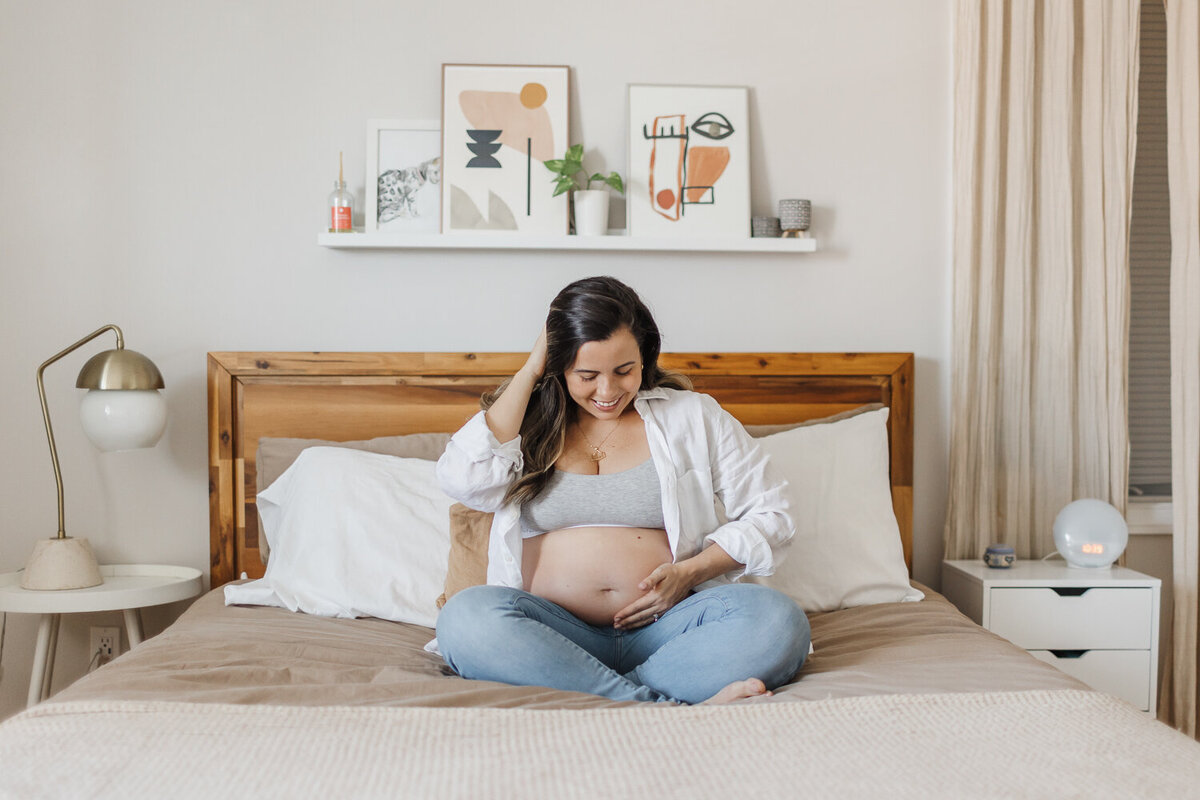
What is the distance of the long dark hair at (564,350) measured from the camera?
173 centimetres

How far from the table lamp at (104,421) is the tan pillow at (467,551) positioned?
2.73 feet

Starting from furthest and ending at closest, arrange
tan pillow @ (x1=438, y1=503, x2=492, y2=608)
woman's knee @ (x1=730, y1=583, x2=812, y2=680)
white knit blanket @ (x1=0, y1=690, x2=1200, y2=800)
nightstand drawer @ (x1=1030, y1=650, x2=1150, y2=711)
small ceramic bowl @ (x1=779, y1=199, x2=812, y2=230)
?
Result: small ceramic bowl @ (x1=779, y1=199, x2=812, y2=230) → nightstand drawer @ (x1=1030, y1=650, x2=1150, y2=711) → tan pillow @ (x1=438, y1=503, x2=492, y2=608) → woman's knee @ (x1=730, y1=583, x2=812, y2=680) → white knit blanket @ (x1=0, y1=690, x2=1200, y2=800)

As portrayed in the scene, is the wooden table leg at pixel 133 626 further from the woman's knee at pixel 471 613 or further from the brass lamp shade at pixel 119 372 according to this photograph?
the woman's knee at pixel 471 613

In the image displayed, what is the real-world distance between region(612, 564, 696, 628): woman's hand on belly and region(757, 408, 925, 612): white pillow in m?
0.45

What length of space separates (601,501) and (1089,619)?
4.35 ft

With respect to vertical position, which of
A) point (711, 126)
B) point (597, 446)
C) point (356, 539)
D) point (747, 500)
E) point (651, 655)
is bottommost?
point (651, 655)

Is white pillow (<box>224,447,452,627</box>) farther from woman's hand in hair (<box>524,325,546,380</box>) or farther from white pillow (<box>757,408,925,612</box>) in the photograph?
white pillow (<box>757,408,925,612</box>)

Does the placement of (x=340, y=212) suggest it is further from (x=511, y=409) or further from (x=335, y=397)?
(x=511, y=409)

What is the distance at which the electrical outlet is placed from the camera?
8.15 feet

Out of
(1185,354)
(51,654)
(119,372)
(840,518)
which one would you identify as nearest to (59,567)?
(51,654)

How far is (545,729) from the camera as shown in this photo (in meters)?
1.20

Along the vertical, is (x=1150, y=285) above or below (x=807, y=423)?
above

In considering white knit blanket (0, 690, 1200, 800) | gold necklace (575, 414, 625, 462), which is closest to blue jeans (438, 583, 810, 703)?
white knit blanket (0, 690, 1200, 800)

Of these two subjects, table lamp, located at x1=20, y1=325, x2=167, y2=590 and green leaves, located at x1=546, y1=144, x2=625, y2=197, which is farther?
green leaves, located at x1=546, y1=144, x2=625, y2=197
